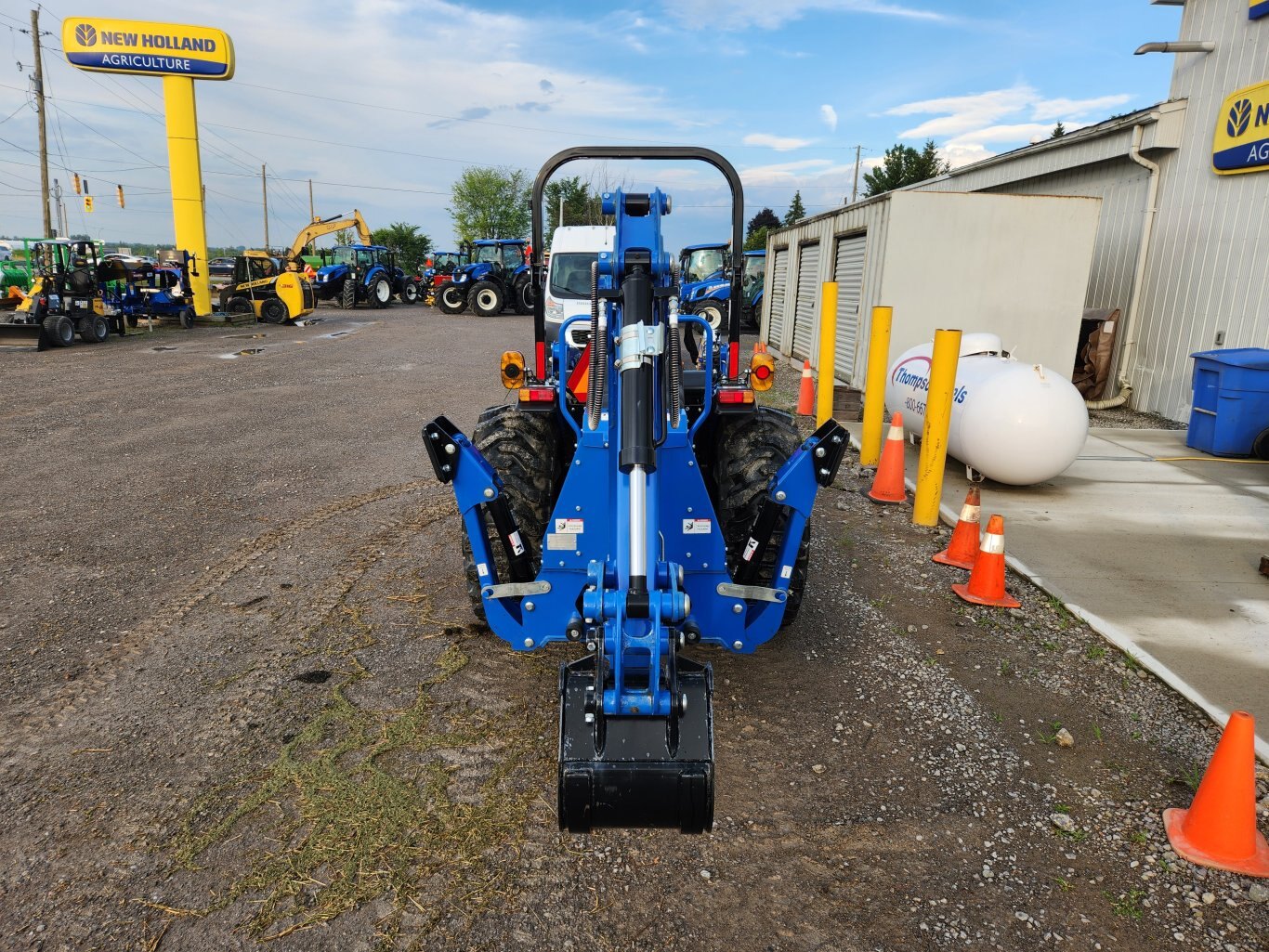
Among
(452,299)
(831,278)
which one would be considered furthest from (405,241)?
(831,278)

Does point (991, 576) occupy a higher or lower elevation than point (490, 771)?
higher

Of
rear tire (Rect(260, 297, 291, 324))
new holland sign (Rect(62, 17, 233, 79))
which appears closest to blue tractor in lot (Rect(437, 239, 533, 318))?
rear tire (Rect(260, 297, 291, 324))

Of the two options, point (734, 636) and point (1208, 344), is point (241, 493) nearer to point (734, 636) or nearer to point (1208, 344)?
point (734, 636)

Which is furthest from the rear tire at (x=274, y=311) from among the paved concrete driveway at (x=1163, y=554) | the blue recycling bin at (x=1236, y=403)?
the blue recycling bin at (x=1236, y=403)

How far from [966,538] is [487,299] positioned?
76.9 ft

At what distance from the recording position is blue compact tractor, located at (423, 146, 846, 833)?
94.7 inches

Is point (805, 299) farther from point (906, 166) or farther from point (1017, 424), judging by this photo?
point (906, 166)

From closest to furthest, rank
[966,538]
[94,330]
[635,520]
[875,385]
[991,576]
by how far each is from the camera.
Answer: [635,520]
[991,576]
[966,538]
[875,385]
[94,330]

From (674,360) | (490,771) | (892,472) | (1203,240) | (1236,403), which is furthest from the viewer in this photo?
(1203,240)

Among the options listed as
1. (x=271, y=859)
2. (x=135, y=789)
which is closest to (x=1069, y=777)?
(x=271, y=859)

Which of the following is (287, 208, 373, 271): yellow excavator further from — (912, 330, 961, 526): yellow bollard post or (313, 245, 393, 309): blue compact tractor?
(912, 330, 961, 526): yellow bollard post

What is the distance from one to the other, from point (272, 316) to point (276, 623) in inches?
849

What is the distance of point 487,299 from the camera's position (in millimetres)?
27094

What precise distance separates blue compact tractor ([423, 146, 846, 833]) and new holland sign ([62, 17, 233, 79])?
25580 mm
